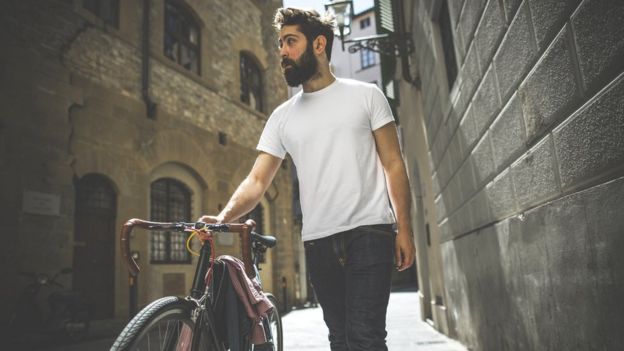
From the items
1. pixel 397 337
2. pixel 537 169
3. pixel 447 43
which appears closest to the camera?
pixel 537 169

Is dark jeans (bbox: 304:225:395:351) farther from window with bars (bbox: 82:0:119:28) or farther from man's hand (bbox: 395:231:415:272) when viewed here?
window with bars (bbox: 82:0:119:28)

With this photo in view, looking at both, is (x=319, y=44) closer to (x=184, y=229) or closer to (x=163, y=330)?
(x=184, y=229)

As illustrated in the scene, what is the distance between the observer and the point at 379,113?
213 cm

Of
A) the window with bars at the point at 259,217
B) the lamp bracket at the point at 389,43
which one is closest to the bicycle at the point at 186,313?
the lamp bracket at the point at 389,43

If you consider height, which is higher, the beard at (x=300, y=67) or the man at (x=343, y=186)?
the beard at (x=300, y=67)

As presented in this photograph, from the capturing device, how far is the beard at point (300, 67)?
88.0 inches

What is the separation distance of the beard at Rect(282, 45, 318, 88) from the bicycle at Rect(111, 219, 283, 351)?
0.71 metres

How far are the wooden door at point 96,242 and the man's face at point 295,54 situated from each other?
6.64 m

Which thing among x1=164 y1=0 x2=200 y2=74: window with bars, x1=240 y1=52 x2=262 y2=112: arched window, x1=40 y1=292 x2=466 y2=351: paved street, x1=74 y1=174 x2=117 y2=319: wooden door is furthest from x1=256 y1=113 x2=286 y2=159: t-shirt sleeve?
x1=240 y1=52 x2=262 y2=112: arched window

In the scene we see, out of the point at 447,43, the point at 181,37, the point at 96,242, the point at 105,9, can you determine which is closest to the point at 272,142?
the point at 447,43

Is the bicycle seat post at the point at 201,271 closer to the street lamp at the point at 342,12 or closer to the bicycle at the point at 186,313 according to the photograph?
the bicycle at the point at 186,313

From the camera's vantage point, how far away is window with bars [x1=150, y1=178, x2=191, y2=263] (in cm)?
940

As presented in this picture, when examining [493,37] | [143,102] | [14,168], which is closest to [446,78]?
[493,37]

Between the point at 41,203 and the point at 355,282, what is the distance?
21.0 feet
